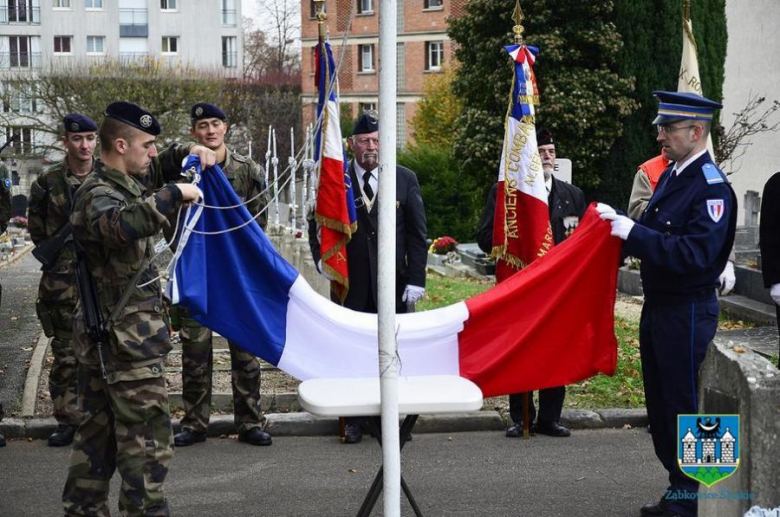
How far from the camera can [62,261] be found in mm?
7508

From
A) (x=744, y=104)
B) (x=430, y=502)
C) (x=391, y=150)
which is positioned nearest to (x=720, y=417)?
(x=391, y=150)

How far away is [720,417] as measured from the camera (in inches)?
167

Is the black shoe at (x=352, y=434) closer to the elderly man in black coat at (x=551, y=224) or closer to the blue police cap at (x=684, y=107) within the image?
the elderly man in black coat at (x=551, y=224)

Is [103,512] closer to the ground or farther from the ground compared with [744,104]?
closer to the ground

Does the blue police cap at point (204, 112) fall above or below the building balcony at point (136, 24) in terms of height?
below

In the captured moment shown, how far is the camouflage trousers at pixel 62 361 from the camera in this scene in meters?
7.59

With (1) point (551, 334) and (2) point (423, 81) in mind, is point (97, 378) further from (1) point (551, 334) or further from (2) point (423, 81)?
(2) point (423, 81)

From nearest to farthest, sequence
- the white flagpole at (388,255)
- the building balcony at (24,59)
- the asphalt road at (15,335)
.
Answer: the white flagpole at (388,255) < the asphalt road at (15,335) < the building balcony at (24,59)

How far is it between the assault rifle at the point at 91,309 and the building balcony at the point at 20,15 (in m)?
60.9

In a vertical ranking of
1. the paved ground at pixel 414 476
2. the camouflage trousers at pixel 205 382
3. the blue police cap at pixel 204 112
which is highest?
the blue police cap at pixel 204 112

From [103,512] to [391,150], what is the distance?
2515 millimetres

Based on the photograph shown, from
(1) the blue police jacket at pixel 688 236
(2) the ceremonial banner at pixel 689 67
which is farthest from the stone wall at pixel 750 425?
(2) the ceremonial banner at pixel 689 67

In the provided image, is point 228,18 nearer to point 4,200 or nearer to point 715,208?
point 4,200

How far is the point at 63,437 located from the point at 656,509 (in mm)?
4200
